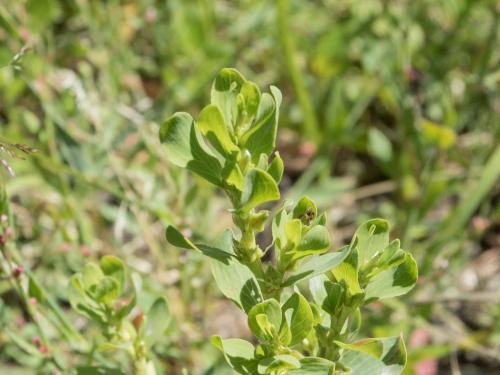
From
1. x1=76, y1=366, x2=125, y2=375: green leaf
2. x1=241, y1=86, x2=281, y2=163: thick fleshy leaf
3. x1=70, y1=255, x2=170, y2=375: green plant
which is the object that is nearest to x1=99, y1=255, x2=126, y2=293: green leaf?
x1=70, y1=255, x2=170, y2=375: green plant

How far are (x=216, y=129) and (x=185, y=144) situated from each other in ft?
0.14

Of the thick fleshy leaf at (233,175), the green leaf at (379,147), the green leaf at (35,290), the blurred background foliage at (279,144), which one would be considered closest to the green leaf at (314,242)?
the thick fleshy leaf at (233,175)

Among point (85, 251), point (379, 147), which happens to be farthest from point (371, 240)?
point (379, 147)

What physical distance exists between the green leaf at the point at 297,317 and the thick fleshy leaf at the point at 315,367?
0.03 meters

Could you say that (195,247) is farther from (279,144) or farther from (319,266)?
(279,144)

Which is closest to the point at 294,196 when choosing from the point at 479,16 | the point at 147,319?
the point at 479,16

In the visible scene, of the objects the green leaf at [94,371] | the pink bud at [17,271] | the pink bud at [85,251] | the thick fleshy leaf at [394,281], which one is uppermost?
the pink bud at [17,271]

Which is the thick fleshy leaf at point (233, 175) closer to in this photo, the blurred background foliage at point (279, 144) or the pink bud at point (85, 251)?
the blurred background foliage at point (279, 144)

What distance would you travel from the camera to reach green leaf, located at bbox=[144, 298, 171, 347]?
4.30 feet

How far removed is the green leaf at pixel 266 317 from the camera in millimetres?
1005

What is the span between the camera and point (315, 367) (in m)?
1.04

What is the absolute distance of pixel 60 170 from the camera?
1939 mm

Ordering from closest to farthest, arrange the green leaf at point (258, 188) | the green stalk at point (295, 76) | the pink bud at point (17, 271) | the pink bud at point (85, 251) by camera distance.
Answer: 1. the green leaf at point (258, 188)
2. the pink bud at point (17, 271)
3. the pink bud at point (85, 251)
4. the green stalk at point (295, 76)

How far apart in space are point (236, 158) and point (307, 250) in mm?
144
